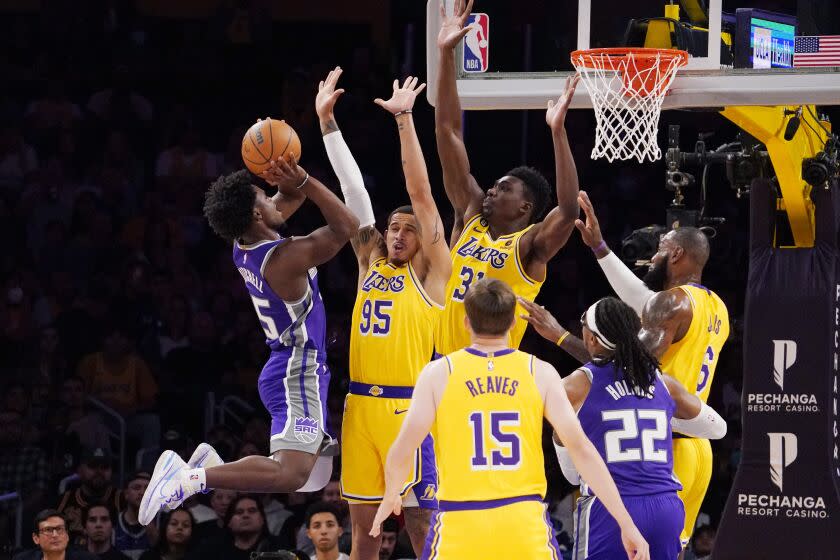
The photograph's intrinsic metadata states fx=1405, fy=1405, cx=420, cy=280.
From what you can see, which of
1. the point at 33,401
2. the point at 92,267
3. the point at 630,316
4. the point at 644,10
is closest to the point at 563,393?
the point at 630,316

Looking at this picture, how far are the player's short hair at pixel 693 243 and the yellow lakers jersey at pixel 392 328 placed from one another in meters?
1.46

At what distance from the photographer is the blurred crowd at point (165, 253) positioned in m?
10.2

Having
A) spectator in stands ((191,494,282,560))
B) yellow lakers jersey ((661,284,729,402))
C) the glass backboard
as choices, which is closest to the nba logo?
the glass backboard

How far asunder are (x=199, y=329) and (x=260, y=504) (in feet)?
8.59

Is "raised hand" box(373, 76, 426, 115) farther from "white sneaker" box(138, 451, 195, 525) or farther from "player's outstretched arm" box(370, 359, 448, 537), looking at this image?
"player's outstretched arm" box(370, 359, 448, 537)

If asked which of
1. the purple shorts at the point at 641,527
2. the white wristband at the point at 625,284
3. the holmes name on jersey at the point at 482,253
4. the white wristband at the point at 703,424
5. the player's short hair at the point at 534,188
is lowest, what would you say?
the purple shorts at the point at 641,527

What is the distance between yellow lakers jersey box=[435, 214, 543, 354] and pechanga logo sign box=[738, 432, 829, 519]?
2159mm

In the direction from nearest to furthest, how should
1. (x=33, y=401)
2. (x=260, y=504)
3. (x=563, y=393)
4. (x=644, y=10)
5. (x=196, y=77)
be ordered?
1. (x=563, y=393)
2. (x=644, y=10)
3. (x=260, y=504)
4. (x=33, y=401)
5. (x=196, y=77)

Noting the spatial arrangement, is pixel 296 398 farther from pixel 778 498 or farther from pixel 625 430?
pixel 778 498

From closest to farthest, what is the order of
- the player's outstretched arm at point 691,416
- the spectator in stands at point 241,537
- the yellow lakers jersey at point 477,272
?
the player's outstretched arm at point 691,416 < the yellow lakers jersey at point 477,272 < the spectator in stands at point 241,537

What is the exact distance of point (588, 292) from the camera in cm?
1251

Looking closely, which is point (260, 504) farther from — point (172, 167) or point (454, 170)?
point (172, 167)

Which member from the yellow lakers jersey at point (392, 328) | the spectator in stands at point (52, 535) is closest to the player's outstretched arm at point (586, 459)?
the yellow lakers jersey at point (392, 328)

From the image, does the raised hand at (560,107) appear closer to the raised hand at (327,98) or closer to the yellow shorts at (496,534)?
the raised hand at (327,98)
